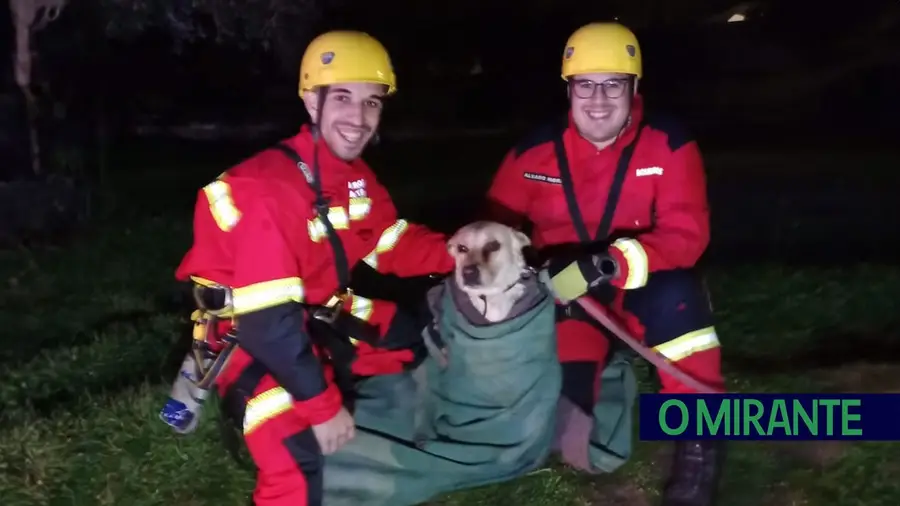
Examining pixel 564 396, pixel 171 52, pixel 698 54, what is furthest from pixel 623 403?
pixel 698 54

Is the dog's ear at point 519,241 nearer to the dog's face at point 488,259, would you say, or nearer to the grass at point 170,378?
the dog's face at point 488,259

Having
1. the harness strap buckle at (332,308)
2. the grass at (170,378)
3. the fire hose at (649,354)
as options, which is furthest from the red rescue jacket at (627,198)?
the harness strap buckle at (332,308)

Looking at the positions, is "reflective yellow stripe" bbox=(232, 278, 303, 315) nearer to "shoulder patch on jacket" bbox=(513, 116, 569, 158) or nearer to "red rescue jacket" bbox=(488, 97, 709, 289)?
"red rescue jacket" bbox=(488, 97, 709, 289)

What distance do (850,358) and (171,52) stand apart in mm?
9211

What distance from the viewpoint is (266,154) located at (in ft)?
9.30

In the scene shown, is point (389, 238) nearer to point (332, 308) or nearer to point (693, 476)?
point (332, 308)

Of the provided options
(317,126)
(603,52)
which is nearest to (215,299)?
(317,126)

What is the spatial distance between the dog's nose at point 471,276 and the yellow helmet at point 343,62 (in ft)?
2.29

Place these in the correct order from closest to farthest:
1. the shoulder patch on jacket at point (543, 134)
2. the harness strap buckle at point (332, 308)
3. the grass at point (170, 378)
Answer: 1. the harness strap buckle at point (332, 308)
2. the grass at point (170, 378)
3. the shoulder patch on jacket at point (543, 134)

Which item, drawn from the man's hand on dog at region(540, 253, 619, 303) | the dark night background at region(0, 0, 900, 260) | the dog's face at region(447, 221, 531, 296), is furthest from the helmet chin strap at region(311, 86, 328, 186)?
the dark night background at region(0, 0, 900, 260)

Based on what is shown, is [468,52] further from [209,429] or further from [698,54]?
[209,429]

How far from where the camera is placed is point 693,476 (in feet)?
10.1

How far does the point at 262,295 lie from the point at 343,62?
839 millimetres

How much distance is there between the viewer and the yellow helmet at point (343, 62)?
2.88m
